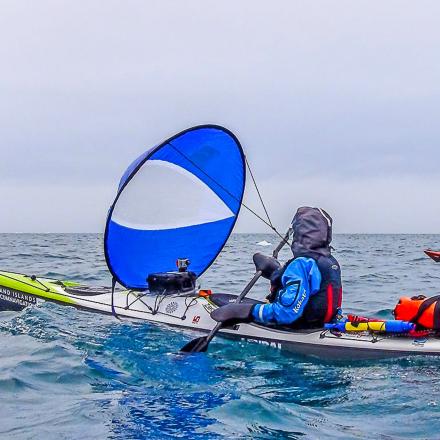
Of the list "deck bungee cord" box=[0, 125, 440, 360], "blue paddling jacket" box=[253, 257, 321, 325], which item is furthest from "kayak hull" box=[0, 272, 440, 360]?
"blue paddling jacket" box=[253, 257, 321, 325]

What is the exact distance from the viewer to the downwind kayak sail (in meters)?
8.17

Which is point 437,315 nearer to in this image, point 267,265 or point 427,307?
point 427,307

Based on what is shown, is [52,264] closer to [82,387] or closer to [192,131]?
[192,131]

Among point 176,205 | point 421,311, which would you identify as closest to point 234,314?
point 421,311

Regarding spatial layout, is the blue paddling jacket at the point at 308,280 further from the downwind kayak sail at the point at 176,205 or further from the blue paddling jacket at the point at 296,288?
the downwind kayak sail at the point at 176,205

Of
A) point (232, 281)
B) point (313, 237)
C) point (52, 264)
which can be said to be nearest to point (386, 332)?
point (313, 237)

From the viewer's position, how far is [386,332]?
258 inches

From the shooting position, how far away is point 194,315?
7953 mm

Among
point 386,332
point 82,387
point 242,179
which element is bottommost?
point 82,387

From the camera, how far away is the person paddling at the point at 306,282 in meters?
6.61

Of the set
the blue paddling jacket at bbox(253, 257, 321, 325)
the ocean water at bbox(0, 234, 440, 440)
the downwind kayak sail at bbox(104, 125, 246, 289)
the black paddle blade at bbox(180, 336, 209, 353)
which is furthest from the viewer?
the downwind kayak sail at bbox(104, 125, 246, 289)

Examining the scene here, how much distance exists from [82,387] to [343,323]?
2831mm

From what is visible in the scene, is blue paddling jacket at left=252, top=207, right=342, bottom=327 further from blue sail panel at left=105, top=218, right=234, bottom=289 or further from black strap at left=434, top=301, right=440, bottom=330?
blue sail panel at left=105, top=218, right=234, bottom=289

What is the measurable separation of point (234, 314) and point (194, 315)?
3.10 ft
